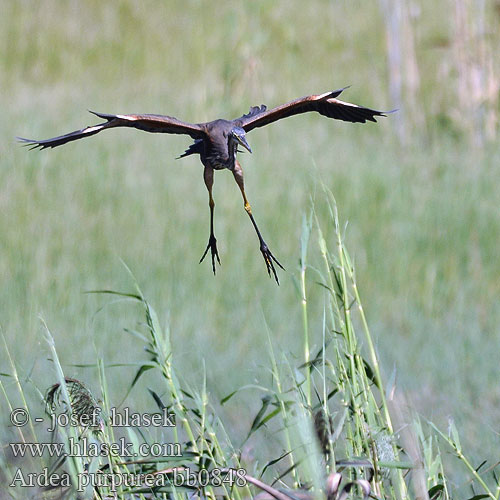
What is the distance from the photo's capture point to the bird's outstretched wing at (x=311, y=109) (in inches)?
37.8

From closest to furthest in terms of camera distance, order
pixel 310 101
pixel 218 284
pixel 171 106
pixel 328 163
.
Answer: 1. pixel 310 101
2. pixel 218 284
3. pixel 328 163
4. pixel 171 106

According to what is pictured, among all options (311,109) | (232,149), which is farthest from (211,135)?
(311,109)

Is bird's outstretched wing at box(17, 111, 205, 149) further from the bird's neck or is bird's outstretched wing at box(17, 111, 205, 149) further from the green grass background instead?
the green grass background

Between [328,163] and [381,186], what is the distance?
0.38m

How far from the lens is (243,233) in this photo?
5.58 meters

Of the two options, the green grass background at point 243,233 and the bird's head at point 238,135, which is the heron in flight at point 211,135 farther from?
the green grass background at point 243,233

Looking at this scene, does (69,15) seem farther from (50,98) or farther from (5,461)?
(5,461)

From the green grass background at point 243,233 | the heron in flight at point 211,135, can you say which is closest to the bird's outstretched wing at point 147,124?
the heron in flight at point 211,135

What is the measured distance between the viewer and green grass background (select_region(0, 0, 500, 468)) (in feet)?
14.4

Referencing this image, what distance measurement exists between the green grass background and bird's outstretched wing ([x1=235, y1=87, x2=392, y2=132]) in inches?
84.8

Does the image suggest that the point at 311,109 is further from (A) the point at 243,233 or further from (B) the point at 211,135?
(A) the point at 243,233

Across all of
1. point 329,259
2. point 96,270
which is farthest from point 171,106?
point 329,259

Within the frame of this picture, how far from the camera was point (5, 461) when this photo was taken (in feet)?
5.91

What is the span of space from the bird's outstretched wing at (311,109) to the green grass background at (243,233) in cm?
215
